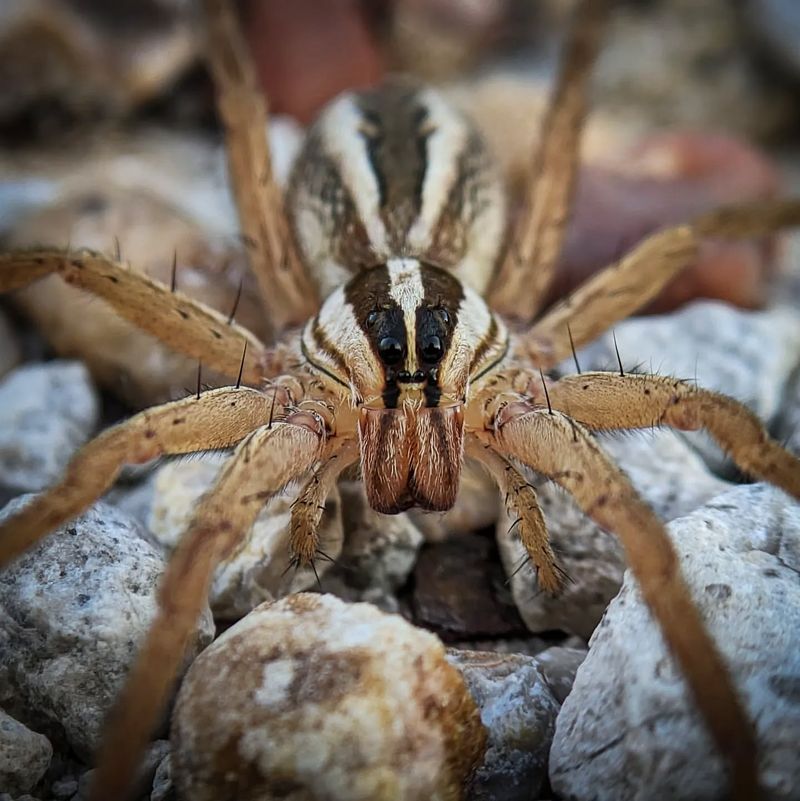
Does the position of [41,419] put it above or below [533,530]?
above

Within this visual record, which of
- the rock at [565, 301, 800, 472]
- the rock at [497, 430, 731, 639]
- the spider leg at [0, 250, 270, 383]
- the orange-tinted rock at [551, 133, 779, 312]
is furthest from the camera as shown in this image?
the orange-tinted rock at [551, 133, 779, 312]

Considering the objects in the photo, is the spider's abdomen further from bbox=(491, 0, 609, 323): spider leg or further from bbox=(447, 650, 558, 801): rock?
bbox=(447, 650, 558, 801): rock

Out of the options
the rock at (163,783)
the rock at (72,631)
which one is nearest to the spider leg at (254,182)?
the rock at (72,631)

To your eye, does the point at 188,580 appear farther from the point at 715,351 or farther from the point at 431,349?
the point at 715,351

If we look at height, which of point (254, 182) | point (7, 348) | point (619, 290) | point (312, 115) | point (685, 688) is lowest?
point (685, 688)

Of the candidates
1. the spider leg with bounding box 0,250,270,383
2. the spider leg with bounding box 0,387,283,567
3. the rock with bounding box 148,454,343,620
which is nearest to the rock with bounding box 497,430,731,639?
the rock with bounding box 148,454,343,620

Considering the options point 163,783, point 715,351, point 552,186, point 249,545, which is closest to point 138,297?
point 249,545

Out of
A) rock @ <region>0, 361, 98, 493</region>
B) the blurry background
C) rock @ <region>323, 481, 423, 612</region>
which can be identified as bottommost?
rock @ <region>323, 481, 423, 612</region>
